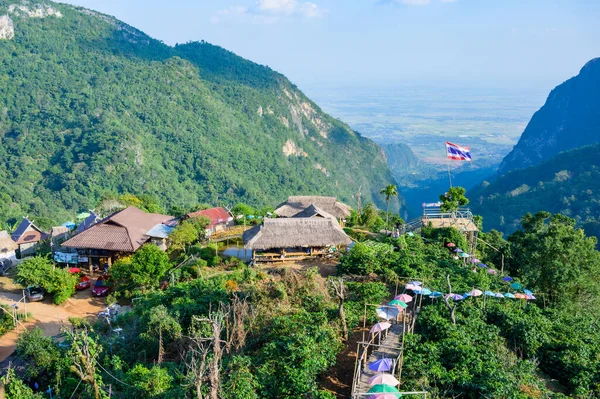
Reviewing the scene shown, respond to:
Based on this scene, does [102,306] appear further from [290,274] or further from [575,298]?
[575,298]

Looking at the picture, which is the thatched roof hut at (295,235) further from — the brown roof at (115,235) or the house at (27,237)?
the house at (27,237)

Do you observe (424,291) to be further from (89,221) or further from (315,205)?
(89,221)

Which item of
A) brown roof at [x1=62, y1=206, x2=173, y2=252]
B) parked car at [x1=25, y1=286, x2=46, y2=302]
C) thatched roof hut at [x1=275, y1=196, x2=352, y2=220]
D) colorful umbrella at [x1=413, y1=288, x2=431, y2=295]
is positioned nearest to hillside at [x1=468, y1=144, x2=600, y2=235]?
thatched roof hut at [x1=275, y1=196, x2=352, y2=220]

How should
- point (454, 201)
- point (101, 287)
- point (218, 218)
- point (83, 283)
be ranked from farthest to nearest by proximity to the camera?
point (218, 218)
point (454, 201)
point (83, 283)
point (101, 287)

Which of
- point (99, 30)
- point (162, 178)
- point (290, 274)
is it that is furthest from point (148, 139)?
point (290, 274)

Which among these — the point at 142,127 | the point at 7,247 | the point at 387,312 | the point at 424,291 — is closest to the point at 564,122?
the point at 142,127

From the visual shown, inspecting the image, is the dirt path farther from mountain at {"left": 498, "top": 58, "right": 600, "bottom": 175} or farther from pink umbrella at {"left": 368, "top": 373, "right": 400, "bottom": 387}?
mountain at {"left": 498, "top": 58, "right": 600, "bottom": 175}
